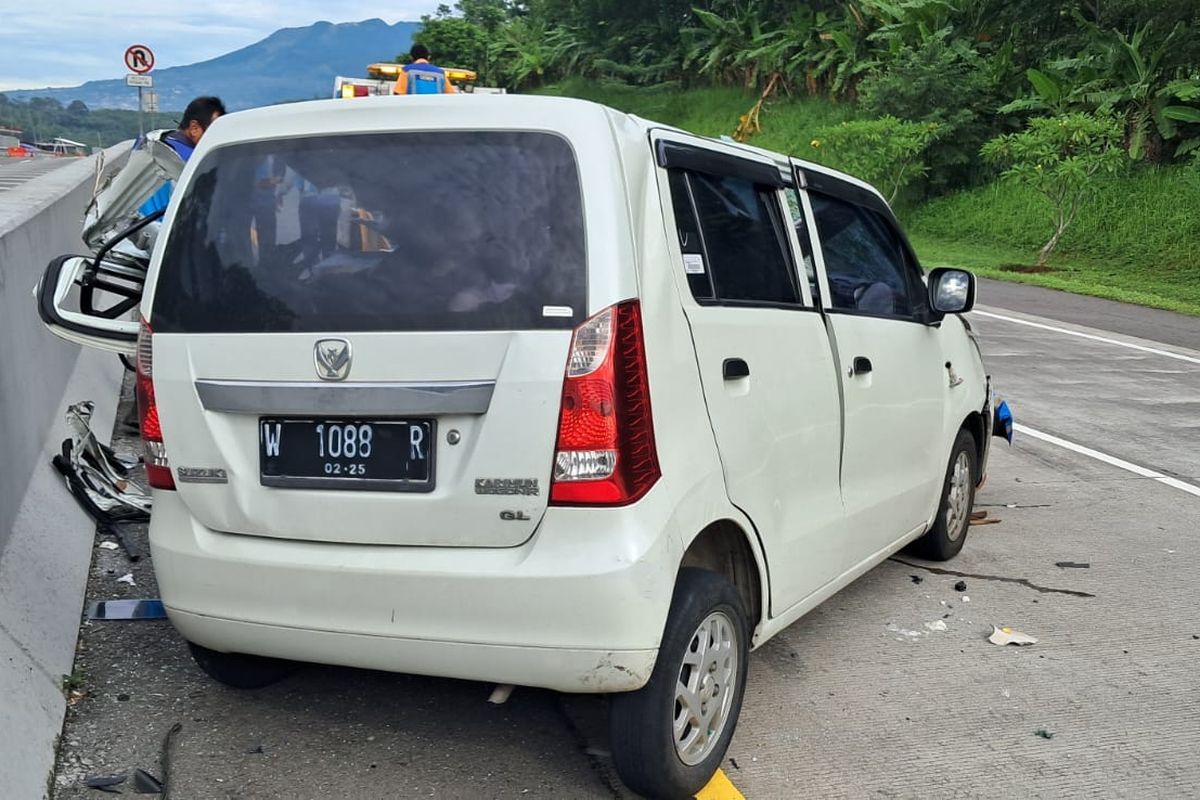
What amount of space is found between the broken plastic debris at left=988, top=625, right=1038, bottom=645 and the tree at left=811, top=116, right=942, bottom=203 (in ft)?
72.8

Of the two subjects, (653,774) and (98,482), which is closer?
(653,774)

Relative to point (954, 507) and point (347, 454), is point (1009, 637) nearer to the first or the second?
point (954, 507)

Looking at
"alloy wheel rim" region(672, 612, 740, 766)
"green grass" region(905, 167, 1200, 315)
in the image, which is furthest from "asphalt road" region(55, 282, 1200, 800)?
"green grass" region(905, 167, 1200, 315)

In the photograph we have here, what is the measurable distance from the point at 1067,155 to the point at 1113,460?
655 inches

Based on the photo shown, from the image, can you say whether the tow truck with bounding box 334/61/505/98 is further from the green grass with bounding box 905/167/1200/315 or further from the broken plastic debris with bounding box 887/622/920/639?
the broken plastic debris with bounding box 887/622/920/639

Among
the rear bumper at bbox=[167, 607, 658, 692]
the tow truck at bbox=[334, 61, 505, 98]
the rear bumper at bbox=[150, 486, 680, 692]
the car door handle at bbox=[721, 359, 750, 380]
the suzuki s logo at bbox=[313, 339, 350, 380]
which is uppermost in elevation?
the tow truck at bbox=[334, 61, 505, 98]

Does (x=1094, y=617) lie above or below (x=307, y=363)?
below

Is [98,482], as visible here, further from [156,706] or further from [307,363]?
[307,363]

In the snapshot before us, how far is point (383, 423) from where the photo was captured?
3.31 meters

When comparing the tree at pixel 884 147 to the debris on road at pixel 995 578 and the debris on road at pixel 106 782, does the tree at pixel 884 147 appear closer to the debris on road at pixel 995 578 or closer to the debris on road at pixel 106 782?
the debris on road at pixel 995 578

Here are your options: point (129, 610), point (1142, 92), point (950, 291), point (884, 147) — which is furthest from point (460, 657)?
point (884, 147)

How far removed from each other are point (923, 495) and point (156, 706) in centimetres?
320

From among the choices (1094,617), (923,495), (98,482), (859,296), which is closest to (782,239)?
(859,296)

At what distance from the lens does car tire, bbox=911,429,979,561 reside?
5.83m
